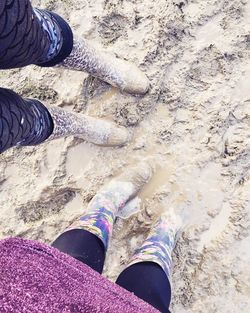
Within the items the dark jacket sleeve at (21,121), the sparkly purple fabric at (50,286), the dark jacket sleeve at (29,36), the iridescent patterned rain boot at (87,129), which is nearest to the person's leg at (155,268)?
the sparkly purple fabric at (50,286)

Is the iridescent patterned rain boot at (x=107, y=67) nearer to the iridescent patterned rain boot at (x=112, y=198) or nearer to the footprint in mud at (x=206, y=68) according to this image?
the footprint in mud at (x=206, y=68)

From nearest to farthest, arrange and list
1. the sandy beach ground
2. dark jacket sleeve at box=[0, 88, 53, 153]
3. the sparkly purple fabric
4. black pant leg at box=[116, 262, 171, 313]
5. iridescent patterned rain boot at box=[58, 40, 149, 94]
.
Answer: the sparkly purple fabric
dark jacket sleeve at box=[0, 88, 53, 153]
black pant leg at box=[116, 262, 171, 313]
iridescent patterned rain boot at box=[58, 40, 149, 94]
the sandy beach ground

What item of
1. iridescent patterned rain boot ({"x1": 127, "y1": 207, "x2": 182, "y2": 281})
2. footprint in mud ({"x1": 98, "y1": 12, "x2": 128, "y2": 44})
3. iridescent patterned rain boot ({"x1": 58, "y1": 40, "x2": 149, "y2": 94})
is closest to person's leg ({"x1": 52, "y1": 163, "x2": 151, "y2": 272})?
iridescent patterned rain boot ({"x1": 127, "y1": 207, "x2": 182, "y2": 281})

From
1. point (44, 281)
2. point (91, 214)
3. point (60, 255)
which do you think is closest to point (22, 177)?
point (91, 214)

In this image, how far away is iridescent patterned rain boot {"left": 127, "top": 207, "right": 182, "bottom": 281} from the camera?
1.12 m

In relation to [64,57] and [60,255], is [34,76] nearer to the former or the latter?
[64,57]

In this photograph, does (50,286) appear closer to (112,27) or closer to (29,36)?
(29,36)

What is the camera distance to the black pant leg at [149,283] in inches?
37.9

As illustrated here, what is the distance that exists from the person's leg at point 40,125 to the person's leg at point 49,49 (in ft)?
0.31

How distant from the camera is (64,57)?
102 cm

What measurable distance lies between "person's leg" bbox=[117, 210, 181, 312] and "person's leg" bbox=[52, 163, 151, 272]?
90 mm

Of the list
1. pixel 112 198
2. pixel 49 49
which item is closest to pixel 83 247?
pixel 112 198

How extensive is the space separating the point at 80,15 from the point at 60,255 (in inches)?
34.5

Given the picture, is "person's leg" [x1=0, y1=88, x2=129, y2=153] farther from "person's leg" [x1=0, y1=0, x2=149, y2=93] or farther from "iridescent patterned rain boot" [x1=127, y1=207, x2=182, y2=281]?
"iridescent patterned rain boot" [x1=127, y1=207, x2=182, y2=281]
